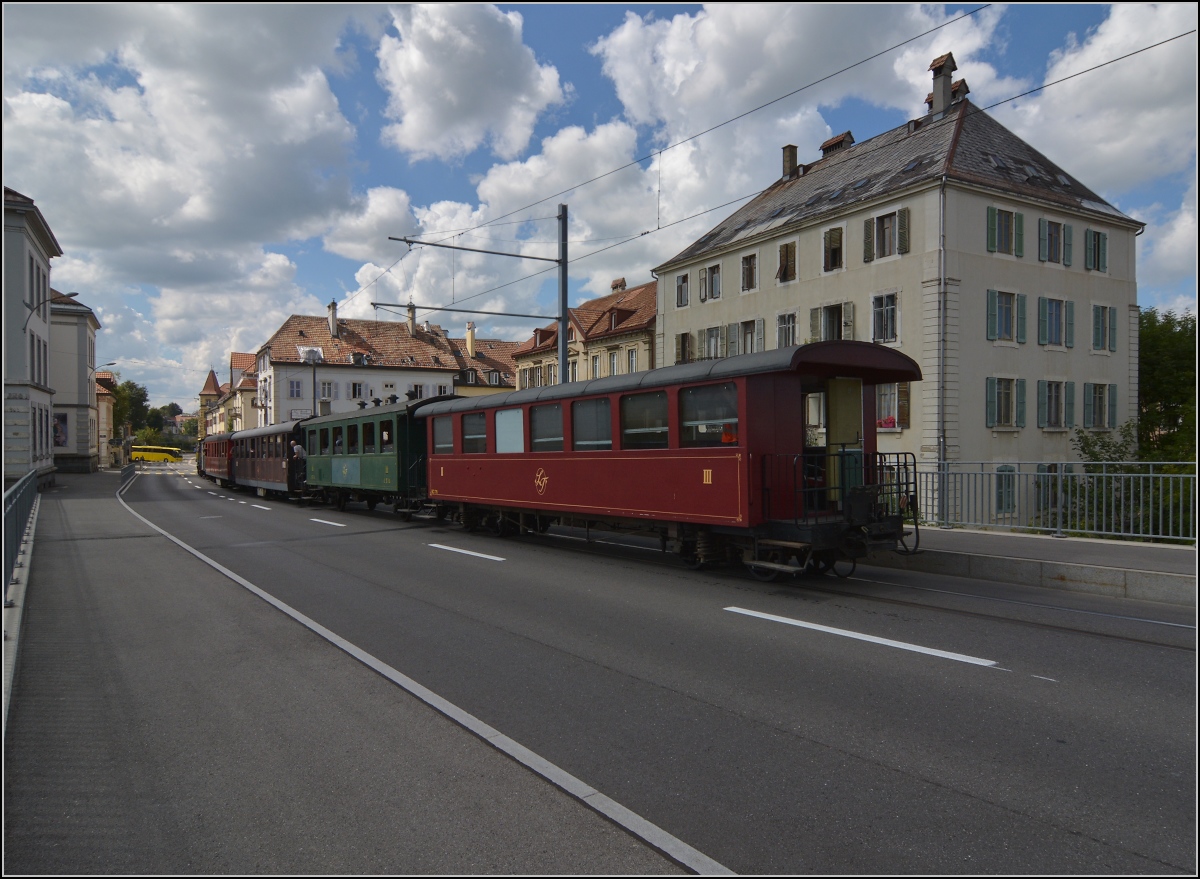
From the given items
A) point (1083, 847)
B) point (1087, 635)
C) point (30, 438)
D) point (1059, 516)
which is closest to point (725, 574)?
point (1087, 635)

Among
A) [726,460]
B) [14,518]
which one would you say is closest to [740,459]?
[726,460]

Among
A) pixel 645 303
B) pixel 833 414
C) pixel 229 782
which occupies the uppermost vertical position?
pixel 645 303

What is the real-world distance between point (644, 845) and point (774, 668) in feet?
9.25

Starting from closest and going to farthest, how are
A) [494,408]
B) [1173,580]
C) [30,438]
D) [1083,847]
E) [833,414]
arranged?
[1083,847]
[1173,580]
[833,414]
[494,408]
[30,438]

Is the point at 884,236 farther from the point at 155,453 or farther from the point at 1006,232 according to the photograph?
the point at 155,453

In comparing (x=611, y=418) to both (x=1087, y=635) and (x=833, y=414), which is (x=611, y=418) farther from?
(x=1087, y=635)

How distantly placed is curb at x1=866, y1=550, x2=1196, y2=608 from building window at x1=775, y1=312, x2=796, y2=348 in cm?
2158

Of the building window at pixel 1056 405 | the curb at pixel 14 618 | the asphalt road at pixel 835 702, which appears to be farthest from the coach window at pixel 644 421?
the building window at pixel 1056 405

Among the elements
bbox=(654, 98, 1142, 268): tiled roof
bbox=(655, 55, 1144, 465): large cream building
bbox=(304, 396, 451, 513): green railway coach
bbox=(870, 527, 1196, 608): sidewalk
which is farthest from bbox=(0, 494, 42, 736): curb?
bbox=(654, 98, 1142, 268): tiled roof

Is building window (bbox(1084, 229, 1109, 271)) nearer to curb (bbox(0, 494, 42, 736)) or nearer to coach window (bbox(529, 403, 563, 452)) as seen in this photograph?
coach window (bbox(529, 403, 563, 452))

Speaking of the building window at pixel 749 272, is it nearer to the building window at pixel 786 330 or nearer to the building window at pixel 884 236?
the building window at pixel 786 330

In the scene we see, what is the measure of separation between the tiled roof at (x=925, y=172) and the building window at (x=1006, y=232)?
787mm

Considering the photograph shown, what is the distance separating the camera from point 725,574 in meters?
10.7

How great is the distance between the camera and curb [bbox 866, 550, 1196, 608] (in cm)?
859
